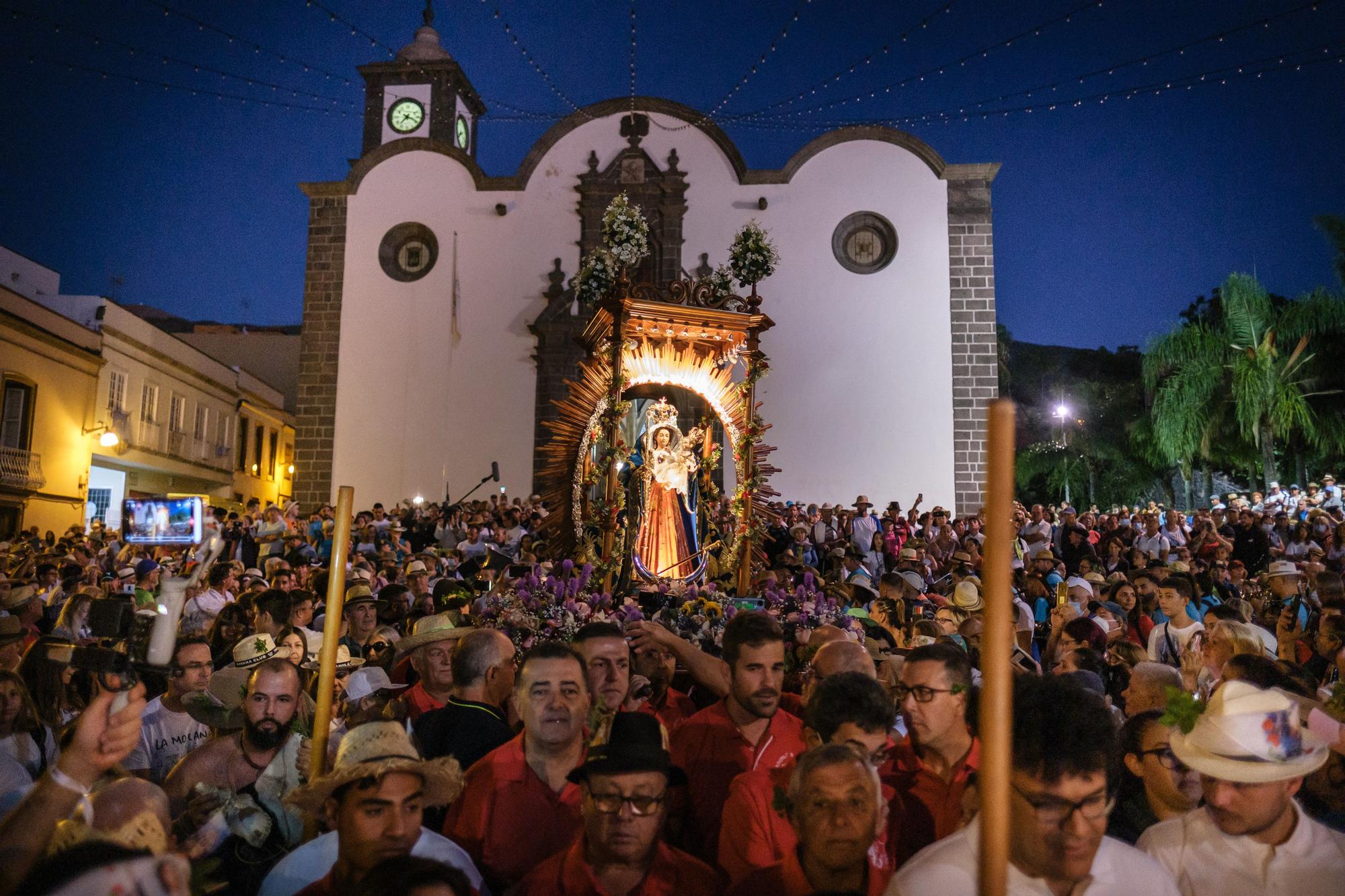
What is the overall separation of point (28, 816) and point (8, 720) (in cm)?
225

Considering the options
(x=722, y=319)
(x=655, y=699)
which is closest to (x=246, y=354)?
(x=722, y=319)

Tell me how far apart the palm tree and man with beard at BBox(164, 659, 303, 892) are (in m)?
29.8

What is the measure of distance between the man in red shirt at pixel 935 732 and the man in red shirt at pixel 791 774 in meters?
0.11

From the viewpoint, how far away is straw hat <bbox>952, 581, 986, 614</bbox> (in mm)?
8086

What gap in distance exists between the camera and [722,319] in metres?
13.5

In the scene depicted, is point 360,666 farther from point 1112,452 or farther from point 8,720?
point 1112,452

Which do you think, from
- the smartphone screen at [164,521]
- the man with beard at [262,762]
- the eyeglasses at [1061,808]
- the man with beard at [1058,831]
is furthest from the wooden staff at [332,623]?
the smartphone screen at [164,521]

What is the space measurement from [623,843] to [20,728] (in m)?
2.69

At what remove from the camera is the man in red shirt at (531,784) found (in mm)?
3662

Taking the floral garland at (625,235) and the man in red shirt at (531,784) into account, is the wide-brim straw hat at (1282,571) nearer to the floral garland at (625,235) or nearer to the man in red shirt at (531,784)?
the man in red shirt at (531,784)

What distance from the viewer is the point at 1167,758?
139 inches

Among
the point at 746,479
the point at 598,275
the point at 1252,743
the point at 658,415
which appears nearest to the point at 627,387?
the point at 658,415

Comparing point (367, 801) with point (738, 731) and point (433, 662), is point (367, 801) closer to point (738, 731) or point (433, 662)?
point (738, 731)

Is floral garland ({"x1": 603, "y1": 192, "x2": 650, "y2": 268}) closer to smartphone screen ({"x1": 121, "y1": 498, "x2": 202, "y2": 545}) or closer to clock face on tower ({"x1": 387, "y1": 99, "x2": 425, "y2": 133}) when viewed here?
smartphone screen ({"x1": 121, "y1": 498, "x2": 202, "y2": 545})
